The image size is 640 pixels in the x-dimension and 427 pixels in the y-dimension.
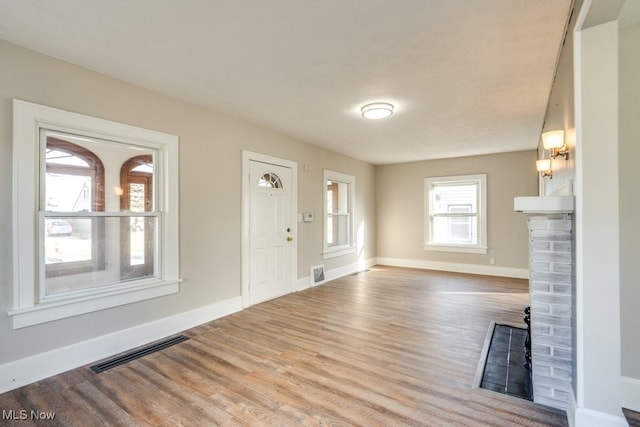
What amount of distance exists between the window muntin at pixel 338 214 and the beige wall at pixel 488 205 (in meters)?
1.33

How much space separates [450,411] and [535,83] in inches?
118

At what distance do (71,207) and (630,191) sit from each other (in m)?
4.21

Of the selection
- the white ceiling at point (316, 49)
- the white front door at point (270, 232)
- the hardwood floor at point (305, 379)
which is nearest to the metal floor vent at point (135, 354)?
the hardwood floor at point (305, 379)

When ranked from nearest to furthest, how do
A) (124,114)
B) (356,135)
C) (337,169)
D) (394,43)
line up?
(394,43)
(124,114)
(356,135)
(337,169)

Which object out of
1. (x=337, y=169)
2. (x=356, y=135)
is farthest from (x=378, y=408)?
(x=337, y=169)

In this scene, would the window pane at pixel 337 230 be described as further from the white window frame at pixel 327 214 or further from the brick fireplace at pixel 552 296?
the brick fireplace at pixel 552 296

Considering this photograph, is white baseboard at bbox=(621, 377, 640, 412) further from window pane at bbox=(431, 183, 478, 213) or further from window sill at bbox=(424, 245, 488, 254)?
window pane at bbox=(431, 183, 478, 213)

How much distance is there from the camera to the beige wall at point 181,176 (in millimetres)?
2373

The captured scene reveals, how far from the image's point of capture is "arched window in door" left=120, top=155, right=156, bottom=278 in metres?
3.16

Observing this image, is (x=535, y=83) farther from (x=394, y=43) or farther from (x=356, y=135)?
(x=356, y=135)

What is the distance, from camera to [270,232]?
189 inches

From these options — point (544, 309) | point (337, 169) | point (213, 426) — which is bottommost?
point (213, 426)

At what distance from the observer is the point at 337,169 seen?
6402 millimetres

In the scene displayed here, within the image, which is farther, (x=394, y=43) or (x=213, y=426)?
(x=394, y=43)
